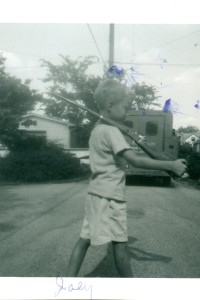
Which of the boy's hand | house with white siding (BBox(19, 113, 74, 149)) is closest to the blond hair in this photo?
the boy's hand

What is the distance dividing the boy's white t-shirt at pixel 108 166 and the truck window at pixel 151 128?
7411 millimetres

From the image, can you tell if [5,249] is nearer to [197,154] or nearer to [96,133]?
[96,133]

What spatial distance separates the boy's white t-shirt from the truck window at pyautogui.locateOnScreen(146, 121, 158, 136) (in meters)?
7.41

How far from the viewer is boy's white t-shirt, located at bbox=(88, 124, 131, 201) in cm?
267

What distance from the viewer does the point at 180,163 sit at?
2518 millimetres

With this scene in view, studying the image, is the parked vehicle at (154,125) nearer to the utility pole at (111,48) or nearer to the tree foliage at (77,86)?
the tree foliage at (77,86)

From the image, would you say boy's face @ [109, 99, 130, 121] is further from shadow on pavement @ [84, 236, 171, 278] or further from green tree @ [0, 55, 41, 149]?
green tree @ [0, 55, 41, 149]

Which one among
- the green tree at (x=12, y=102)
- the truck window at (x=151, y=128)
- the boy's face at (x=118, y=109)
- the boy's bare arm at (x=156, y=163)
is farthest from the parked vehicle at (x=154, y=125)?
the boy's bare arm at (x=156, y=163)

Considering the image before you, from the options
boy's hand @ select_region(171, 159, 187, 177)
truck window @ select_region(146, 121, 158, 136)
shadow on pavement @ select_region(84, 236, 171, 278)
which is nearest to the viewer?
boy's hand @ select_region(171, 159, 187, 177)

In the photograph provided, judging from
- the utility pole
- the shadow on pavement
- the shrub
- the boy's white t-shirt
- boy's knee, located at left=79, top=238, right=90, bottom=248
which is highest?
the utility pole

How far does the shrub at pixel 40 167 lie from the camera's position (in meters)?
11.4

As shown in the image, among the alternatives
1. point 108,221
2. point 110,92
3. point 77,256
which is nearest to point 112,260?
point 77,256

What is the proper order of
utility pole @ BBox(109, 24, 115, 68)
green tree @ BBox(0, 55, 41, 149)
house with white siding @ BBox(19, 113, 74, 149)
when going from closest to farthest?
1. utility pole @ BBox(109, 24, 115, 68)
2. green tree @ BBox(0, 55, 41, 149)
3. house with white siding @ BBox(19, 113, 74, 149)

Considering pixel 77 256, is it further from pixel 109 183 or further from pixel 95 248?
pixel 95 248
